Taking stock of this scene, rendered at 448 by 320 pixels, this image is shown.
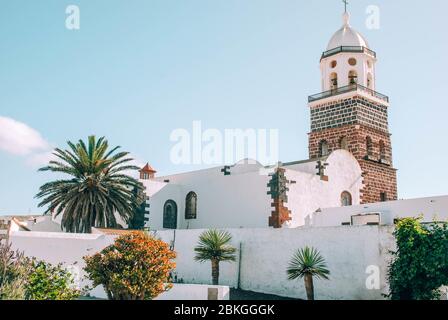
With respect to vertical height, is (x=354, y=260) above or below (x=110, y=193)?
below

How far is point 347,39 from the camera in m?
33.8

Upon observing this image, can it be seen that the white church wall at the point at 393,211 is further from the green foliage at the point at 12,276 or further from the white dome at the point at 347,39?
the green foliage at the point at 12,276

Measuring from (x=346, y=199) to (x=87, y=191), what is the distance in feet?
51.1

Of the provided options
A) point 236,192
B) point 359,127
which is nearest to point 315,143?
point 359,127

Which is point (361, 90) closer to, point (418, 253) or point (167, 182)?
point (167, 182)

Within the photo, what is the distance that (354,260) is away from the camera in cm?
1739

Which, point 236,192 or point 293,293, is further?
point 236,192

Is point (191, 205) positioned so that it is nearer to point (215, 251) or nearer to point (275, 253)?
point (215, 251)

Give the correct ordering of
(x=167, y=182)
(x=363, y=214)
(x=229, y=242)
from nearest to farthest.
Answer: (x=229, y=242), (x=363, y=214), (x=167, y=182)

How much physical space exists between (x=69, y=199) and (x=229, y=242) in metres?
10.3

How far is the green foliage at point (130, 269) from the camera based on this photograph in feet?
47.0

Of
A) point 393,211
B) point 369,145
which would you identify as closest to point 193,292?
point 393,211

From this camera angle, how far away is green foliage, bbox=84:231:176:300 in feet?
47.0

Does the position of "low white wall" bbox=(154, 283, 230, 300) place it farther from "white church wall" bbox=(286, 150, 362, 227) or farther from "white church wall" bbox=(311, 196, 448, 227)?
"white church wall" bbox=(311, 196, 448, 227)
